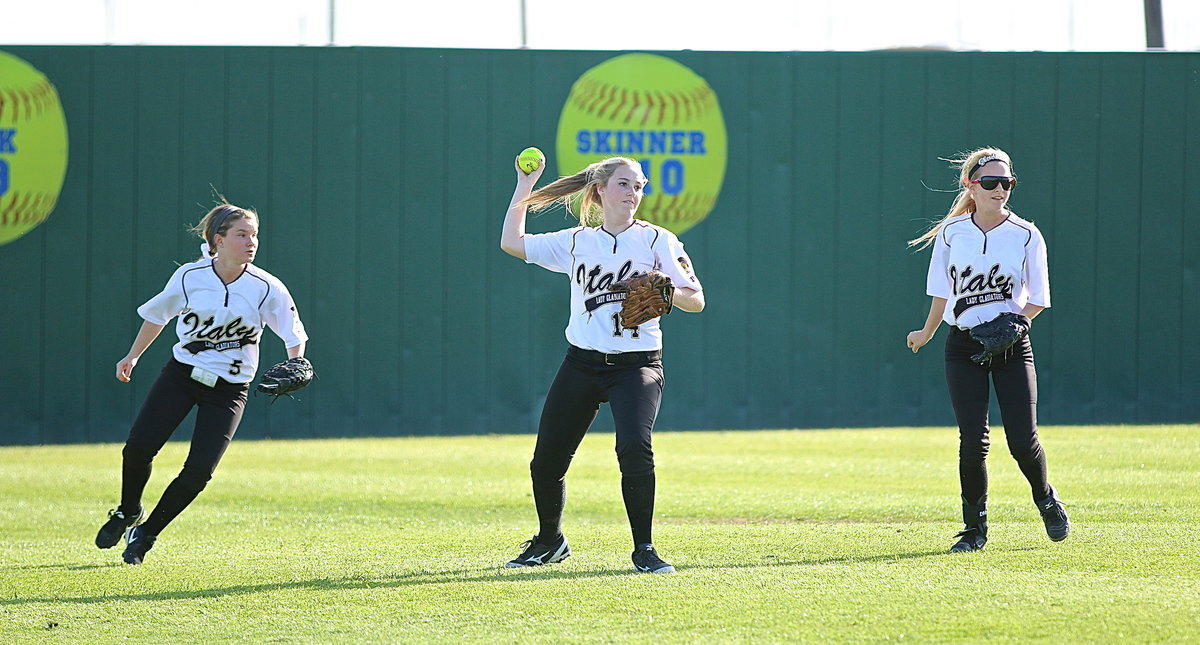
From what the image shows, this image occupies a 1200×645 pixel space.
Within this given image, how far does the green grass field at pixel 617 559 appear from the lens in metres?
4.32

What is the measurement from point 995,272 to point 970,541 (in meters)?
1.13

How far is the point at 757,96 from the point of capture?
13.2 metres

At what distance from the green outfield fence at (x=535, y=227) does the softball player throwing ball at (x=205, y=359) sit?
6.83 metres

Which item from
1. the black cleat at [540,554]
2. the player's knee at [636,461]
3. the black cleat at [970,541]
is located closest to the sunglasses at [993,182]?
the black cleat at [970,541]

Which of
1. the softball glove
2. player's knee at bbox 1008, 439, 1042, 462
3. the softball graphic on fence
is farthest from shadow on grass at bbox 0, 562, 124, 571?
the softball graphic on fence

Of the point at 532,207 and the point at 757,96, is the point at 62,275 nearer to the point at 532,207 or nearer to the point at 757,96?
the point at 757,96

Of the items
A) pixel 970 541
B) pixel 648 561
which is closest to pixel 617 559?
pixel 648 561

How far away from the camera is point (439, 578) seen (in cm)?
530

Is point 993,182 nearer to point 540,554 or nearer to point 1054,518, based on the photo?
point 1054,518

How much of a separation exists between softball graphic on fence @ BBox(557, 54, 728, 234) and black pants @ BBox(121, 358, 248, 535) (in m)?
7.35

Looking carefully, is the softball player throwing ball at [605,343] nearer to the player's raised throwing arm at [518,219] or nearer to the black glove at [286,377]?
the player's raised throwing arm at [518,219]

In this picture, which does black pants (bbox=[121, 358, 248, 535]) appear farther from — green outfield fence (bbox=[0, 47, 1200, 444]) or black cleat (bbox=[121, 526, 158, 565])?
green outfield fence (bbox=[0, 47, 1200, 444])

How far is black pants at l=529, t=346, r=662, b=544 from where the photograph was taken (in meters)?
5.24

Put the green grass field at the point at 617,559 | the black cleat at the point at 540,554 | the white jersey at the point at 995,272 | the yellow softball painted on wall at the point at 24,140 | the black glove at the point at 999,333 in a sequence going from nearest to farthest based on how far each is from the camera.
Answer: the green grass field at the point at 617,559 < the black glove at the point at 999,333 < the black cleat at the point at 540,554 < the white jersey at the point at 995,272 < the yellow softball painted on wall at the point at 24,140
